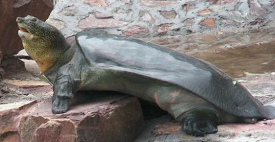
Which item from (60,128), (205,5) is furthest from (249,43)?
(60,128)

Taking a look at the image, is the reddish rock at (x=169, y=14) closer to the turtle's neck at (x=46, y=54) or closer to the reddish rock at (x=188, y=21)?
the reddish rock at (x=188, y=21)

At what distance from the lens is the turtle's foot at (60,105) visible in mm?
1830

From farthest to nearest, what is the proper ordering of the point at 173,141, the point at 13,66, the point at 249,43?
the point at 249,43
the point at 13,66
the point at 173,141

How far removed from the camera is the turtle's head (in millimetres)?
2047

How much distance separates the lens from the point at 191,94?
181cm

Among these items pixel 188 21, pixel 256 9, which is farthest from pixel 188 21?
pixel 256 9

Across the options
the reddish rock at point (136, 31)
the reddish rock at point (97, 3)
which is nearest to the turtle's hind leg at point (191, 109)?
the reddish rock at point (136, 31)

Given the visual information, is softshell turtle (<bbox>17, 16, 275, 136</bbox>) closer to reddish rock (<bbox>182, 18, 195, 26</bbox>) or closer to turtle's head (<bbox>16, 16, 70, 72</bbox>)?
turtle's head (<bbox>16, 16, 70, 72</bbox>)

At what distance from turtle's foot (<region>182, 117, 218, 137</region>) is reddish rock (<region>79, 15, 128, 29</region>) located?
14.5ft

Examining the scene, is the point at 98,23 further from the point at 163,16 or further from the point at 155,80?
the point at 155,80

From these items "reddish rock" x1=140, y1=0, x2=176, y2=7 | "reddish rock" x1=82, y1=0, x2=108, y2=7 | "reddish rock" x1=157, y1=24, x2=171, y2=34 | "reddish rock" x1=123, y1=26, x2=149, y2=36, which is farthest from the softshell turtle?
"reddish rock" x1=140, y1=0, x2=176, y2=7

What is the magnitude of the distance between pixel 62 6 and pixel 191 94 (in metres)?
4.69

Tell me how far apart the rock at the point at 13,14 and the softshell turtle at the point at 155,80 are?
147cm

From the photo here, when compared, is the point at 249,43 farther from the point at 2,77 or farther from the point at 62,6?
the point at 2,77
